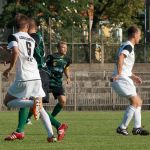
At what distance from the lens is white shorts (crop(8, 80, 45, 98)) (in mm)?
13695

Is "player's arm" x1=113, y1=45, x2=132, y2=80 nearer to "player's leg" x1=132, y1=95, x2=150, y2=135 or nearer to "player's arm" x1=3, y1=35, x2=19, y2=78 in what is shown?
"player's leg" x1=132, y1=95, x2=150, y2=135

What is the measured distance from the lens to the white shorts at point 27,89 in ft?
44.9

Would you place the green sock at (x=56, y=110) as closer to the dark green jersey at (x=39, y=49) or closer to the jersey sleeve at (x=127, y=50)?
the dark green jersey at (x=39, y=49)

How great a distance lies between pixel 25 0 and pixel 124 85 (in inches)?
1247

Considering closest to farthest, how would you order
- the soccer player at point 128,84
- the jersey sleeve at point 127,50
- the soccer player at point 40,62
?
the soccer player at point 40,62, the jersey sleeve at point 127,50, the soccer player at point 128,84

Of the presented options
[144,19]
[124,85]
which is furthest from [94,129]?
[144,19]

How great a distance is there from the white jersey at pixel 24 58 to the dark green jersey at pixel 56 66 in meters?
5.96

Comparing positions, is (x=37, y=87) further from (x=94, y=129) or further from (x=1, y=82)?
(x=1, y=82)

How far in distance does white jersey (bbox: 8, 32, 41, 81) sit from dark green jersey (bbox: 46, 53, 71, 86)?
5.96 meters

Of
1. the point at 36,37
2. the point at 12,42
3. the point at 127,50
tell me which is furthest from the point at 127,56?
the point at 12,42

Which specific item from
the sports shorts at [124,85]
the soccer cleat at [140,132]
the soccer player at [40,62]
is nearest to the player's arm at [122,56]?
the sports shorts at [124,85]

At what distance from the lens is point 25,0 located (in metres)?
47.1

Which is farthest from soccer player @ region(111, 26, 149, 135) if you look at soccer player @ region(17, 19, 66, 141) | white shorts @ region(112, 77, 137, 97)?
soccer player @ region(17, 19, 66, 141)

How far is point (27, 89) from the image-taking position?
1371cm
